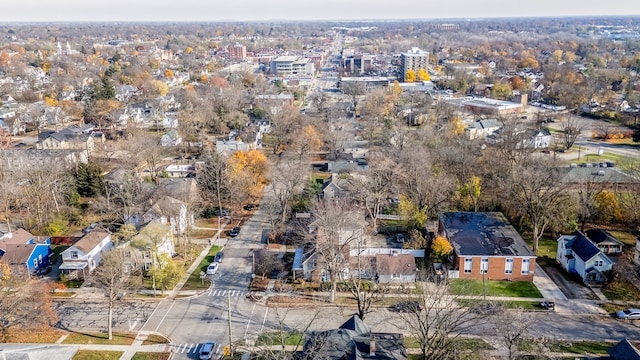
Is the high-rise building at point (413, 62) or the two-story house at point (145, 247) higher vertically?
the high-rise building at point (413, 62)

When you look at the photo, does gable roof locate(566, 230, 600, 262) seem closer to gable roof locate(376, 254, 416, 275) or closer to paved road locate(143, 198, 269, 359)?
gable roof locate(376, 254, 416, 275)

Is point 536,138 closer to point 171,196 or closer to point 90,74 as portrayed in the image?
point 171,196

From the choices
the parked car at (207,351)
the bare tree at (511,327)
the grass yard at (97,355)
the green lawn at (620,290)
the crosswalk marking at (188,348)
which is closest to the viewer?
the bare tree at (511,327)

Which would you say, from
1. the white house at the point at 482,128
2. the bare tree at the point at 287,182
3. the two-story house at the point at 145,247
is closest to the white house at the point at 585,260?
the bare tree at the point at 287,182

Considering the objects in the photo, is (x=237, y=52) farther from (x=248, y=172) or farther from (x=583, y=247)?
(x=583, y=247)

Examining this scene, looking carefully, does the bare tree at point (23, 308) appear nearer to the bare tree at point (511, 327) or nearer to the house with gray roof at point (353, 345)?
the house with gray roof at point (353, 345)

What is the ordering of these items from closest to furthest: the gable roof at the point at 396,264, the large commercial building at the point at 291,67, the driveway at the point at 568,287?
the driveway at the point at 568,287
the gable roof at the point at 396,264
the large commercial building at the point at 291,67

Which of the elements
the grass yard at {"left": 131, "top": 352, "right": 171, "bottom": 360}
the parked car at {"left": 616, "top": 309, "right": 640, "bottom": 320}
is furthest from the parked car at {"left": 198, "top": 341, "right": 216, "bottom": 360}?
the parked car at {"left": 616, "top": 309, "right": 640, "bottom": 320}
